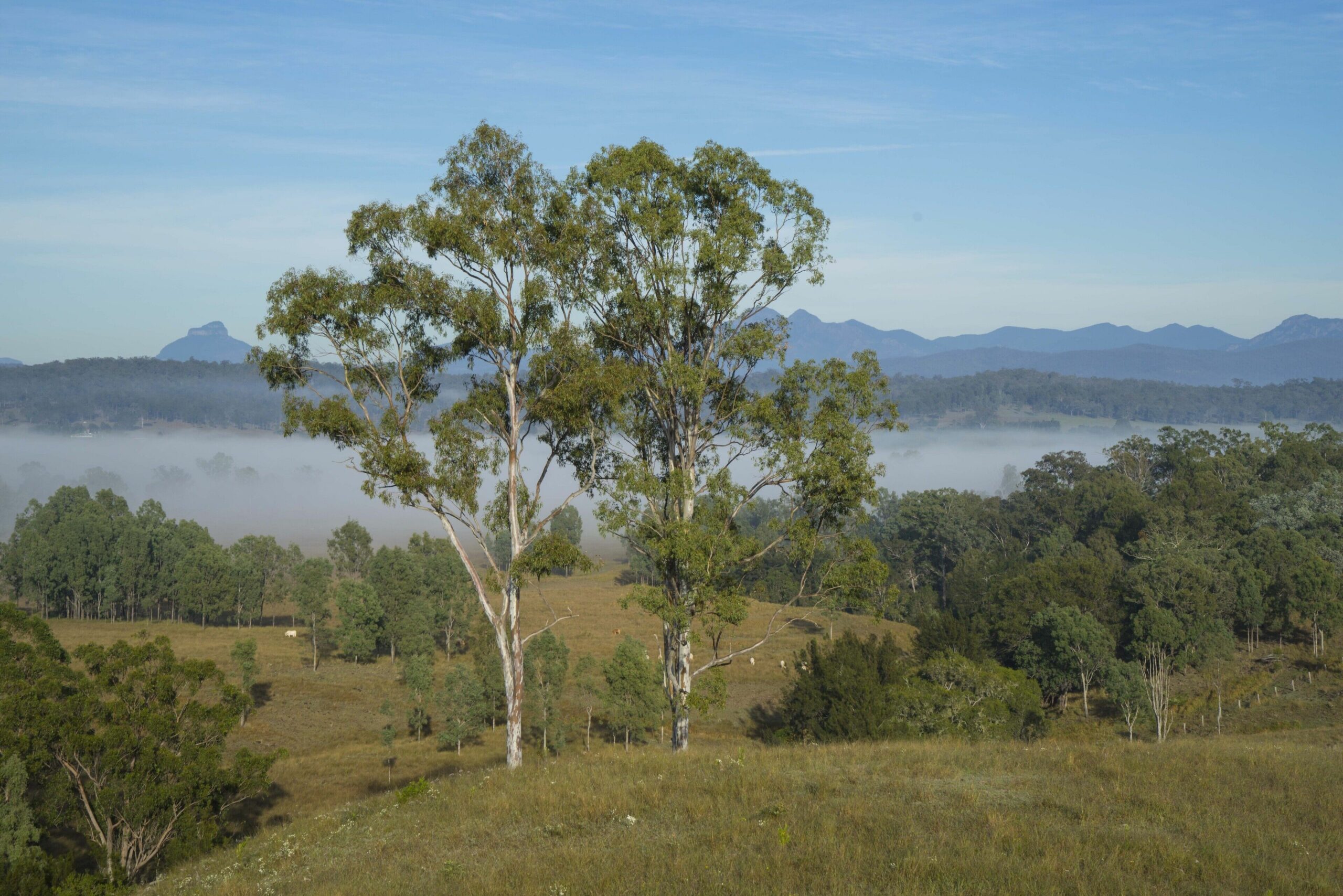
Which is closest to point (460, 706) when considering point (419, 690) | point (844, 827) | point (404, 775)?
point (404, 775)

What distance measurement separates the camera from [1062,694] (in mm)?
72500

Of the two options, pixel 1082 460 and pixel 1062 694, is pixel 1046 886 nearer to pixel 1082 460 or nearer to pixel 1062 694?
pixel 1062 694

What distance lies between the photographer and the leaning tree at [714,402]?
2444cm

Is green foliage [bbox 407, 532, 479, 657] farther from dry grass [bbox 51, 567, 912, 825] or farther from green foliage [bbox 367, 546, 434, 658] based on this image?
dry grass [bbox 51, 567, 912, 825]

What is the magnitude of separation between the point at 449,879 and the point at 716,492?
13.9 metres

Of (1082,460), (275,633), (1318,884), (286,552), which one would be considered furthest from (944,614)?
(1082,460)

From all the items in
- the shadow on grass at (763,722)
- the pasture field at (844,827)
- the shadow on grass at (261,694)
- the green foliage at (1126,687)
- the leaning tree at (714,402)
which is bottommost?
the shadow on grass at (763,722)

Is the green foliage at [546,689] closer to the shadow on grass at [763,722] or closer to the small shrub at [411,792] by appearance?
the shadow on grass at [763,722]

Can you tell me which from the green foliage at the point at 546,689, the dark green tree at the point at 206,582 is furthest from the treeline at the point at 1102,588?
the dark green tree at the point at 206,582

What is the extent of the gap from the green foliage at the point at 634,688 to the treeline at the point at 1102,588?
31.7 feet

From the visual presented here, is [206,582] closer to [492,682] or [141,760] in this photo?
[492,682]

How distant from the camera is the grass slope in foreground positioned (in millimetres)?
11914

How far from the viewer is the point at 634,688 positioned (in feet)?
182

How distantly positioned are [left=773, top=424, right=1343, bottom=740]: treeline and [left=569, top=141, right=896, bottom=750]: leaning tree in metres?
2.71
